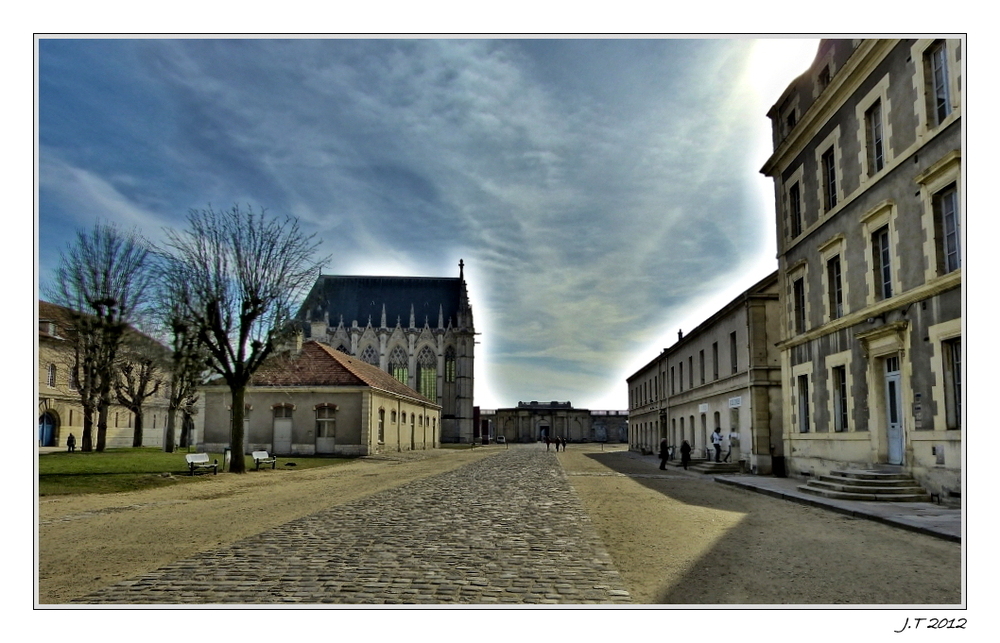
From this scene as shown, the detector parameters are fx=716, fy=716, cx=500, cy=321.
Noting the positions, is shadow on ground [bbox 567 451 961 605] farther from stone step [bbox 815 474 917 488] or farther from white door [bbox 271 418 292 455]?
white door [bbox 271 418 292 455]

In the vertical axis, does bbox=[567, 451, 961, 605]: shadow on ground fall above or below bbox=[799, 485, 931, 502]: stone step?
above

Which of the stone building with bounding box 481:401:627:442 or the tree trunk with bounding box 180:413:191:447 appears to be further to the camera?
the stone building with bounding box 481:401:627:442

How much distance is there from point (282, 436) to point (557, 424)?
70.0 meters

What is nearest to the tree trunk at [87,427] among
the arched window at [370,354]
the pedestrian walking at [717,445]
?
the pedestrian walking at [717,445]

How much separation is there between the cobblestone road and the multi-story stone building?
7706mm

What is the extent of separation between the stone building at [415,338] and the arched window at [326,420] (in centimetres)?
5569

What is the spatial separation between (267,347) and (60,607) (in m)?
21.1

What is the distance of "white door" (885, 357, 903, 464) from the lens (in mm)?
16141

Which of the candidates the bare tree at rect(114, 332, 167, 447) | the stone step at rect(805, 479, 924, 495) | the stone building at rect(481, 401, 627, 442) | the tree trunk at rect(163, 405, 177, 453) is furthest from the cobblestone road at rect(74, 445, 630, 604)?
the stone building at rect(481, 401, 627, 442)

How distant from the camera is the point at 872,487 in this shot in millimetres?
14906

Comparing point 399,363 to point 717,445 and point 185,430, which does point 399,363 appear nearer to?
point 185,430

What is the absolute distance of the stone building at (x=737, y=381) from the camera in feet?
85.3

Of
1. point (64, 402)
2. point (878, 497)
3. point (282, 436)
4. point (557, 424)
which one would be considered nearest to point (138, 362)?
point (282, 436)
